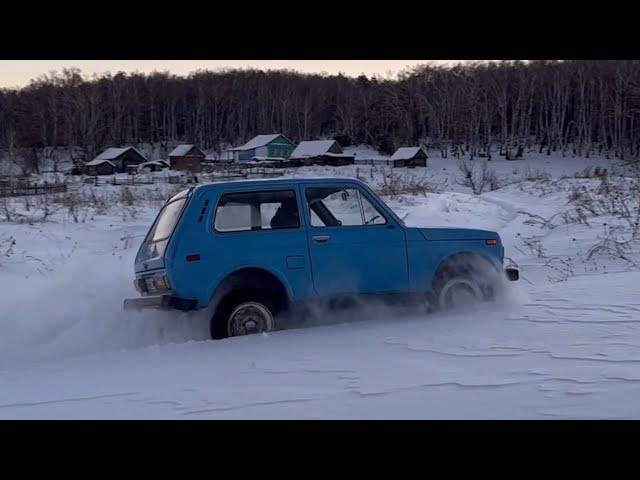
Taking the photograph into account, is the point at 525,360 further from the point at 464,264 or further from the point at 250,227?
the point at 250,227

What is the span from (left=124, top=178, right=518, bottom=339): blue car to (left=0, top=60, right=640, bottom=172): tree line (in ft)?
214

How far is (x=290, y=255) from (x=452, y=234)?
6.40 ft

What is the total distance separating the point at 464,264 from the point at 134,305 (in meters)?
3.71

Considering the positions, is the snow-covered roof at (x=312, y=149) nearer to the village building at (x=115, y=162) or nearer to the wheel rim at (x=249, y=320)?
the village building at (x=115, y=162)

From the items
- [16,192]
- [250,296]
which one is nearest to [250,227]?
[250,296]

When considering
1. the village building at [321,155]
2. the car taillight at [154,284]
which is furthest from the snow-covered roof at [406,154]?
the car taillight at [154,284]

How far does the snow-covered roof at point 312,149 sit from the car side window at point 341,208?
226 ft

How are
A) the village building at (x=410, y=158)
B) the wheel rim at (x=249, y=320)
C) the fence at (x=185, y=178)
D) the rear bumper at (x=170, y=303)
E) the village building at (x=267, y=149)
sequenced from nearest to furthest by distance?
the rear bumper at (x=170, y=303) → the wheel rim at (x=249, y=320) → the fence at (x=185, y=178) → the village building at (x=410, y=158) → the village building at (x=267, y=149)

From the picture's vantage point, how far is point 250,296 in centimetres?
725

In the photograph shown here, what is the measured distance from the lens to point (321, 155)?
7588 cm

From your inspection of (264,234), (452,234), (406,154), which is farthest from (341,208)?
(406,154)

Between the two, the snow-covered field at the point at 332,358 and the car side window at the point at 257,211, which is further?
the car side window at the point at 257,211

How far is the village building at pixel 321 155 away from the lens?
75.1m

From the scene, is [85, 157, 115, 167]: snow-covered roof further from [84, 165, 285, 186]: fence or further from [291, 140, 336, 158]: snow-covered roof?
[291, 140, 336, 158]: snow-covered roof
